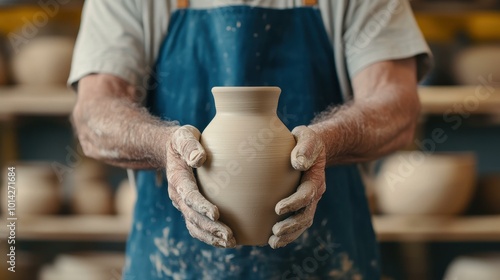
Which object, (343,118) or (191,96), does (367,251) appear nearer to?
(343,118)

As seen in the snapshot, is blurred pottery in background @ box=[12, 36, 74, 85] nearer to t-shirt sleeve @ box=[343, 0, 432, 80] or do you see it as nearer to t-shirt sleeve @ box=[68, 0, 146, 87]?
t-shirt sleeve @ box=[68, 0, 146, 87]

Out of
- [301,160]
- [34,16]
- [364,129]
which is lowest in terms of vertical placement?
[34,16]

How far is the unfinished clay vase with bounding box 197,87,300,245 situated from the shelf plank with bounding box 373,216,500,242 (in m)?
1.63

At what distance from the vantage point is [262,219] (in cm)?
113

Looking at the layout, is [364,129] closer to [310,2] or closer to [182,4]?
[310,2]

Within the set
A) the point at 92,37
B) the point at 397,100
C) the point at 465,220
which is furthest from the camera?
the point at 465,220

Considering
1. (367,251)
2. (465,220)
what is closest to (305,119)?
(367,251)

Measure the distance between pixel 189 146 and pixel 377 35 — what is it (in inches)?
22.4

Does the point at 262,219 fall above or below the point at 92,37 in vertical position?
below

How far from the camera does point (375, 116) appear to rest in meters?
1.39

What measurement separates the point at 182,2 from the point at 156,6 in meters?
0.06

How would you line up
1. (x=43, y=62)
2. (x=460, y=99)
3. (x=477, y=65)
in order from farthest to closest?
(x=43, y=62) < (x=477, y=65) < (x=460, y=99)

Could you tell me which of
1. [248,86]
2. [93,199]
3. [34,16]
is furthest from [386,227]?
[34,16]

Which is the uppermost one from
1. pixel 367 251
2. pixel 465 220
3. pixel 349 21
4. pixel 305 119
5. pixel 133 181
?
pixel 349 21
